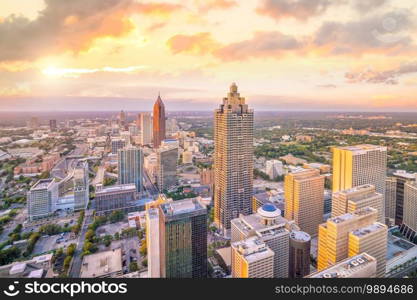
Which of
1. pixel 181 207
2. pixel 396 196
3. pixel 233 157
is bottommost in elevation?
pixel 396 196

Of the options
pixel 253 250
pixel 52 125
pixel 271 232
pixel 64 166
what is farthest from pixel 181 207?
pixel 52 125

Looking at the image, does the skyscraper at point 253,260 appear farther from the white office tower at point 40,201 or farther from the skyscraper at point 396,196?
the white office tower at point 40,201

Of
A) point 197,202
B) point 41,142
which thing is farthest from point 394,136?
point 41,142

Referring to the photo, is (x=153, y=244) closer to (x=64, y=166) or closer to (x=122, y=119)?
(x=64, y=166)

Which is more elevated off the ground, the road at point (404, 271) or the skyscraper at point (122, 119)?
the skyscraper at point (122, 119)

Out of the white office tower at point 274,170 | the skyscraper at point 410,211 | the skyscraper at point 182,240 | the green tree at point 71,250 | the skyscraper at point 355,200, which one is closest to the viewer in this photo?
the skyscraper at point 182,240

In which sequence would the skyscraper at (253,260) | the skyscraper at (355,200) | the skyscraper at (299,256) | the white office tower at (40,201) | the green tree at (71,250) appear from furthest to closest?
the white office tower at (40,201), the green tree at (71,250), the skyscraper at (355,200), the skyscraper at (299,256), the skyscraper at (253,260)

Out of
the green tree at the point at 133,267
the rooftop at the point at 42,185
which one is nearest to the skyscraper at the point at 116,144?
the rooftop at the point at 42,185

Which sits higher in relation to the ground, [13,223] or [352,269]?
[352,269]
